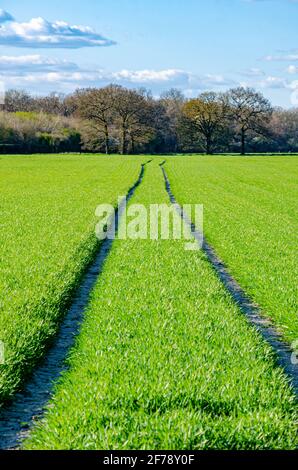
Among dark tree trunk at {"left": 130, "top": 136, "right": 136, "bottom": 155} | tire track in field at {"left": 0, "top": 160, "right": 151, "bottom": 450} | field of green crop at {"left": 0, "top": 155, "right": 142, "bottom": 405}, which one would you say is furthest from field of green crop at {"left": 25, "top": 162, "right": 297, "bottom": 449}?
dark tree trunk at {"left": 130, "top": 136, "right": 136, "bottom": 155}

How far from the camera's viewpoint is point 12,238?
1806 cm

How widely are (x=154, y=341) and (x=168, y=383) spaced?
164cm

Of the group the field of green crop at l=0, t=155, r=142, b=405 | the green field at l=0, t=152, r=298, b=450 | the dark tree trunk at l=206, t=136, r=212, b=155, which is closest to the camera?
the green field at l=0, t=152, r=298, b=450

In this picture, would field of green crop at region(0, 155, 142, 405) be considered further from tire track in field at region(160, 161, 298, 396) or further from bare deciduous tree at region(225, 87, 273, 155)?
bare deciduous tree at region(225, 87, 273, 155)

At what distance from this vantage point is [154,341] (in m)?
8.59

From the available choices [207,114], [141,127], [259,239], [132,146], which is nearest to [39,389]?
[259,239]

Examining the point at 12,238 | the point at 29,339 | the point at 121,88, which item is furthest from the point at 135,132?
the point at 29,339

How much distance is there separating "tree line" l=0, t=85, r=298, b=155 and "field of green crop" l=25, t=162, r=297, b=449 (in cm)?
10788

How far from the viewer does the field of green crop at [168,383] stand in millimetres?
5922

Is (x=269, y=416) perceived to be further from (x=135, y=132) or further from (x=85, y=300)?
(x=135, y=132)

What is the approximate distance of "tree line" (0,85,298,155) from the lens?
11681 centimetres

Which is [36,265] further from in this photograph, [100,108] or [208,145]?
[208,145]
